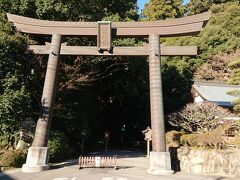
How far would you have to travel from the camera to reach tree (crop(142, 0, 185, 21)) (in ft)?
156

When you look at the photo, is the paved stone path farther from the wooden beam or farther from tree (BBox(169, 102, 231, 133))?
tree (BBox(169, 102, 231, 133))

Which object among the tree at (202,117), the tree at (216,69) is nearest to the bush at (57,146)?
the tree at (202,117)

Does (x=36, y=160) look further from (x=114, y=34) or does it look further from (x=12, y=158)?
(x=114, y=34)

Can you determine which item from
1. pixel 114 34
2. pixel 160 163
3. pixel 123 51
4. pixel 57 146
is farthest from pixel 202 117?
pixel 57 146

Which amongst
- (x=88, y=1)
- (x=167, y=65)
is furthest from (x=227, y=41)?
(x=88, y=1)

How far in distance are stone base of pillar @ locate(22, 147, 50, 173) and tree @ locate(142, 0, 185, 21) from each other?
123ft

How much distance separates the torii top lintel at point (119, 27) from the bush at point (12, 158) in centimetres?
631

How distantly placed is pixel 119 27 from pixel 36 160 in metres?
7.85

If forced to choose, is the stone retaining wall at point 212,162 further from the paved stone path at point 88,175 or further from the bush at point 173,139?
the bush at point 173,139

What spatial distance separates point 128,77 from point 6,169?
13852mm

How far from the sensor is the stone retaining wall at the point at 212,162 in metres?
13.7

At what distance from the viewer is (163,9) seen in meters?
47.7

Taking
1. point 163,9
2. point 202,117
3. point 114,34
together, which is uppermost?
point 163,9

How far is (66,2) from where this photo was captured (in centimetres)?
1923
